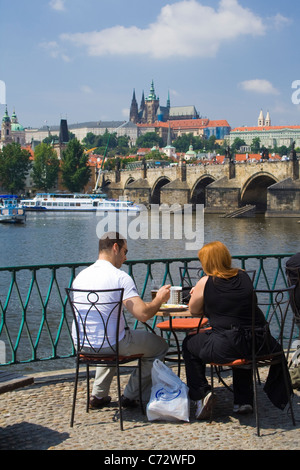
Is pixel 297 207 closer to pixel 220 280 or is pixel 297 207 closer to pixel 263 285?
pixel 263 285

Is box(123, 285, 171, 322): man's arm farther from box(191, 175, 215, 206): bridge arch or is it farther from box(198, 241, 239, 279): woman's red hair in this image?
box(191, 175, 215, 206): bridge arch

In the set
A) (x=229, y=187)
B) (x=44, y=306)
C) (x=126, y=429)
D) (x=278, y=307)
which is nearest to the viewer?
(x=126, y=429)

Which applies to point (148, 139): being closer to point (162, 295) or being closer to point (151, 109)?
point (151, 109)

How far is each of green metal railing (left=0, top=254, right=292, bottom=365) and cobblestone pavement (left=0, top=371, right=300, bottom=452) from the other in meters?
0.81

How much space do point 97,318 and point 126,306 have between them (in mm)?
164

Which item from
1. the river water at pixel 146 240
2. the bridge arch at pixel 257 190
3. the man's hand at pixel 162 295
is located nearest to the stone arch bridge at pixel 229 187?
the bridge arch at pixel 257 190

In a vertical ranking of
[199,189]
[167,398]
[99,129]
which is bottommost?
[167,398]

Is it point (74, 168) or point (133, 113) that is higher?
point (133, 113)

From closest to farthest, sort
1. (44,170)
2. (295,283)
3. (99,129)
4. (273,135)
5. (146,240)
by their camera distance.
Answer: (295,283)
(146,240)
(44,170)
(273,135)
(99,129)

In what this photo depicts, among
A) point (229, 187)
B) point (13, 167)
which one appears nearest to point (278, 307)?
point (229, 187)

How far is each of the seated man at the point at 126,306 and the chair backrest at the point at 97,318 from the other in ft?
0.12

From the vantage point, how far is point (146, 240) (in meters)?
28.4

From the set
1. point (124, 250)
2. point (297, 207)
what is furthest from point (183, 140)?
point (124, 250)

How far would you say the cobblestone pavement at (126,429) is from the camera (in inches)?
121
